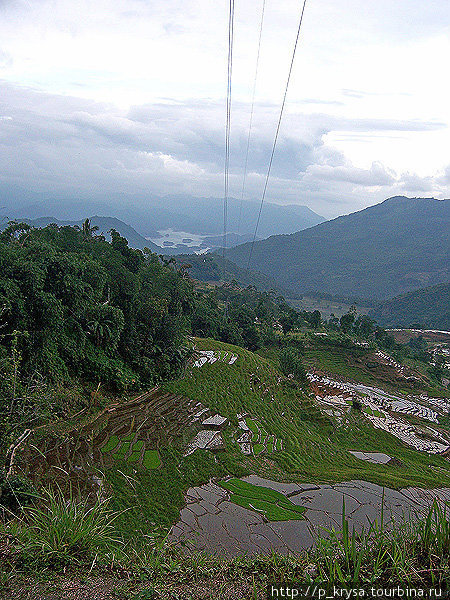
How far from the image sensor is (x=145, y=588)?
2893 millimetres

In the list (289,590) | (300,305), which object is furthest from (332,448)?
(300,305)

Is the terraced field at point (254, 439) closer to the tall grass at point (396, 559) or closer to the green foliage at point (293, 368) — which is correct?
the tall grass at point (396, 559)

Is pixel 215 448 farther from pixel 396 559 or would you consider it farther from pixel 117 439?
pixel 396 559

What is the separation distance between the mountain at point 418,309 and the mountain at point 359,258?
36896 mm

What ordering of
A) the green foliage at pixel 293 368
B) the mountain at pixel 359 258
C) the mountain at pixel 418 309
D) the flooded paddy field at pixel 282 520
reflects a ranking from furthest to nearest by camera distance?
the mountain at pixel 359 258 < the mountain at pixel 418 309 < the green foliage at pixel 293 368 < the flooded paddy field at pixel 282 520

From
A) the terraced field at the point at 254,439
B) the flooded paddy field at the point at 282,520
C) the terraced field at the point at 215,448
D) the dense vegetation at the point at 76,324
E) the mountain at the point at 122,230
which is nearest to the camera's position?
the flooded paddy field at the point at 282,520

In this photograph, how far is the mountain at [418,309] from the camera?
8426 cm

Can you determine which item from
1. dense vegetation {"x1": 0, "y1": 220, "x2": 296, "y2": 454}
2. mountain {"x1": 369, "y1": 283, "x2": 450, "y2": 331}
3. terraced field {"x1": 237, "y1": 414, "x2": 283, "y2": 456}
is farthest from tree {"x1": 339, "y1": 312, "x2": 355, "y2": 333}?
mountain {"x1": 369, "y1": 283, "x2": 450, "y2": 331}

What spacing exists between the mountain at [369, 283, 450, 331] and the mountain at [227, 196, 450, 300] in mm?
36896

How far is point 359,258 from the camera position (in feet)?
537

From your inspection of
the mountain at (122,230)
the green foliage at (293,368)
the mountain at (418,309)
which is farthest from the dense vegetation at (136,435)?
the mountain at (122,230)

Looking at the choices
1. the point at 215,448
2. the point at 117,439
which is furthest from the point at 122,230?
the point at 215,448

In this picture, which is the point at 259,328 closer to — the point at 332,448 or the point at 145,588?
the point at 332,448

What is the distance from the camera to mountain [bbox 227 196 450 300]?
13938cm
